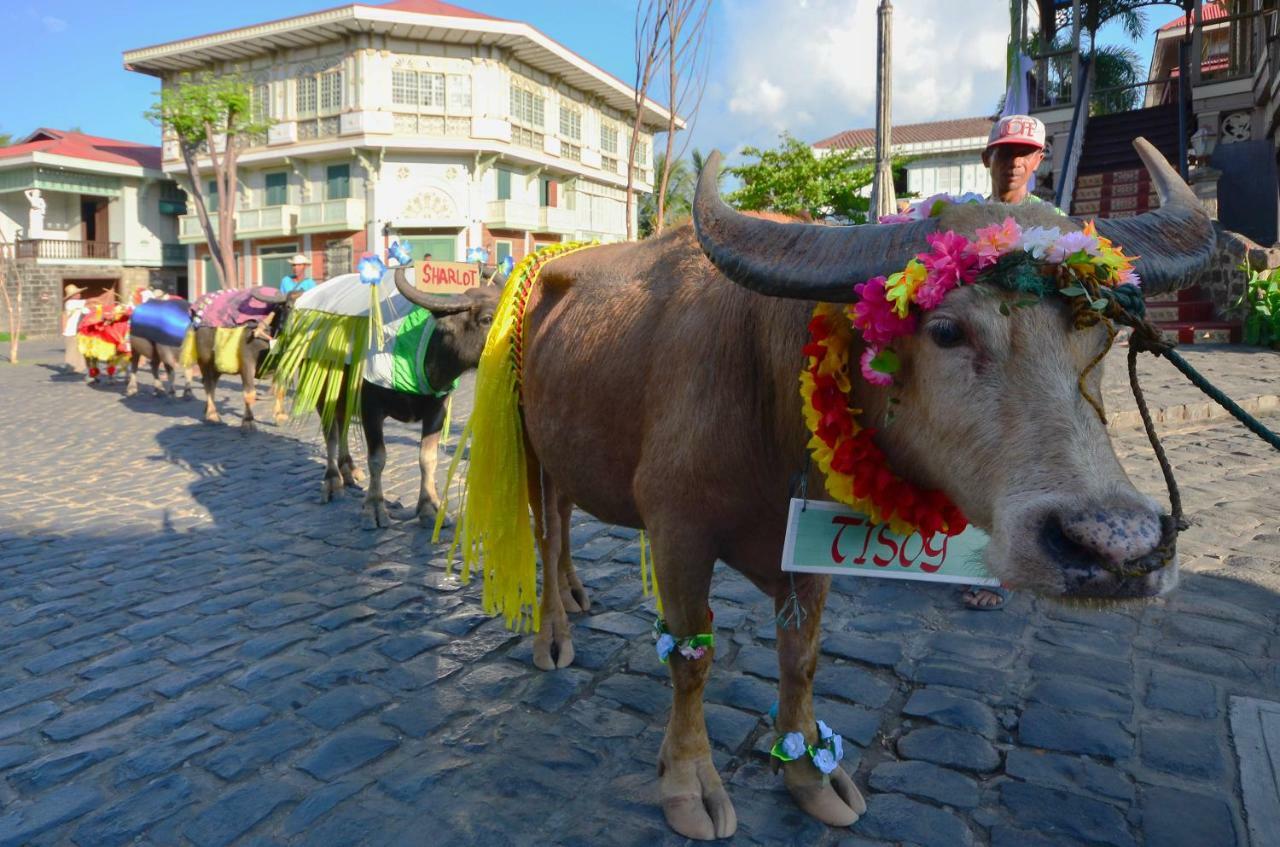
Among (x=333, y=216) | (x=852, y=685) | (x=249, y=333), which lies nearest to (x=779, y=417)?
(x=852, y=685)

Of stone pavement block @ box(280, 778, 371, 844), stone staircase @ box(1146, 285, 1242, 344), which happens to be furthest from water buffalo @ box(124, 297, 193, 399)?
stone staircase @ box(1146, 285, 1242, 344)

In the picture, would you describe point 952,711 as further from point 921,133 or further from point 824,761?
point 921,133

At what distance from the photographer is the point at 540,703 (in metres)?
3.27

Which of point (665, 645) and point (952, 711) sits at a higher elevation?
point (665, 645)

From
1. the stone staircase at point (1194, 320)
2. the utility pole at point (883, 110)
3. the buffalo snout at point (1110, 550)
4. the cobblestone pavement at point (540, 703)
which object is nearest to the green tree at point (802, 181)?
the stone staircase at point (1194, 320)

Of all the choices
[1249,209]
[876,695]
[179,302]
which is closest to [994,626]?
[876,695]

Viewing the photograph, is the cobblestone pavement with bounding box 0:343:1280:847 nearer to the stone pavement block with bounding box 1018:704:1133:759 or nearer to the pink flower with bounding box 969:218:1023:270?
the stone pavement block with bounding box 1018:704:1133:759

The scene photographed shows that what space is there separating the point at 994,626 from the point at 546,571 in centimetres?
211

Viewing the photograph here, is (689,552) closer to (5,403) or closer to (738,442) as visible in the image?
(738,442)

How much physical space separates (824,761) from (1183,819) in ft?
3.46

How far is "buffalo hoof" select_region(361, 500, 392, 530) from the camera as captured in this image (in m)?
5.93

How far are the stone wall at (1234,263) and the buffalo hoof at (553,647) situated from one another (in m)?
12.0

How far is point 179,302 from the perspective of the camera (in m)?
12.8

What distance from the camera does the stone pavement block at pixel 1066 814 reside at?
7.86 feet
